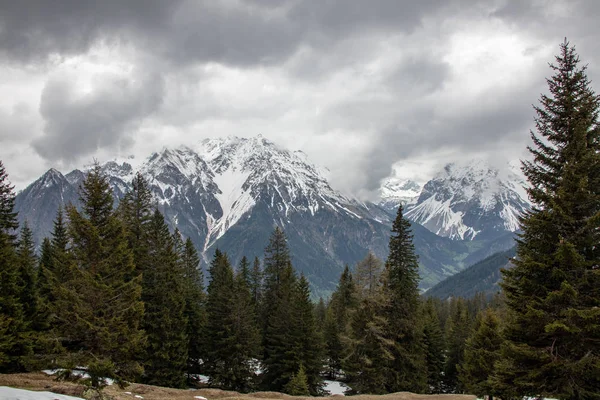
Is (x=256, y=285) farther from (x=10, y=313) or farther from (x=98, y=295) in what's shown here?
(x=98, y=295)

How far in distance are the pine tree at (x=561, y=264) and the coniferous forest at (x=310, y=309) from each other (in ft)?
0.20


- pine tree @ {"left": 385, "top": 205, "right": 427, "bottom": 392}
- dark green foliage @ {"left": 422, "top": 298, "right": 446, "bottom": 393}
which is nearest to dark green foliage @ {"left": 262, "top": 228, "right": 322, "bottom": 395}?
pine tree @ {"left": 385, "top": 205, "right": 427, "bottom": 392}

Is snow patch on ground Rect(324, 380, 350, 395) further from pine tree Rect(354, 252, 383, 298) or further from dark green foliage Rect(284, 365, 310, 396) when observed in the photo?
pine tree Rect(354, 252, 383, 298)

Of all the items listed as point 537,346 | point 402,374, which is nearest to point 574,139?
point 537,346

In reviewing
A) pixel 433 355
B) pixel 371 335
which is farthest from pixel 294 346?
pixel 433 355

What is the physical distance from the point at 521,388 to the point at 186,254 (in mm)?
58001

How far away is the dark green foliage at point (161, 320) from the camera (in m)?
36.3

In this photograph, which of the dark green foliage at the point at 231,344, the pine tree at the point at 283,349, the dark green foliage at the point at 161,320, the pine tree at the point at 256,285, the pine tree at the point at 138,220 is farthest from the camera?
the pine tree at the point at 256,285

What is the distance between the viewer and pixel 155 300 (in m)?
37.0

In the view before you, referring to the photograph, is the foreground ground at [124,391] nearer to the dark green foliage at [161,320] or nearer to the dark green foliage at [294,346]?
the dark green foliage at [161,320]

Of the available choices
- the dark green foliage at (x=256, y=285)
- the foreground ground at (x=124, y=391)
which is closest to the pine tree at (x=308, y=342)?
the foreground ground at (x=124, y=391)

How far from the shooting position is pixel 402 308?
1537 inches

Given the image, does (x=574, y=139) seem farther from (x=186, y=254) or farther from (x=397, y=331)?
Result: (x=186, y=254)

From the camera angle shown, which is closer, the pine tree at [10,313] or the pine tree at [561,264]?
the pine tree at [561,264]
